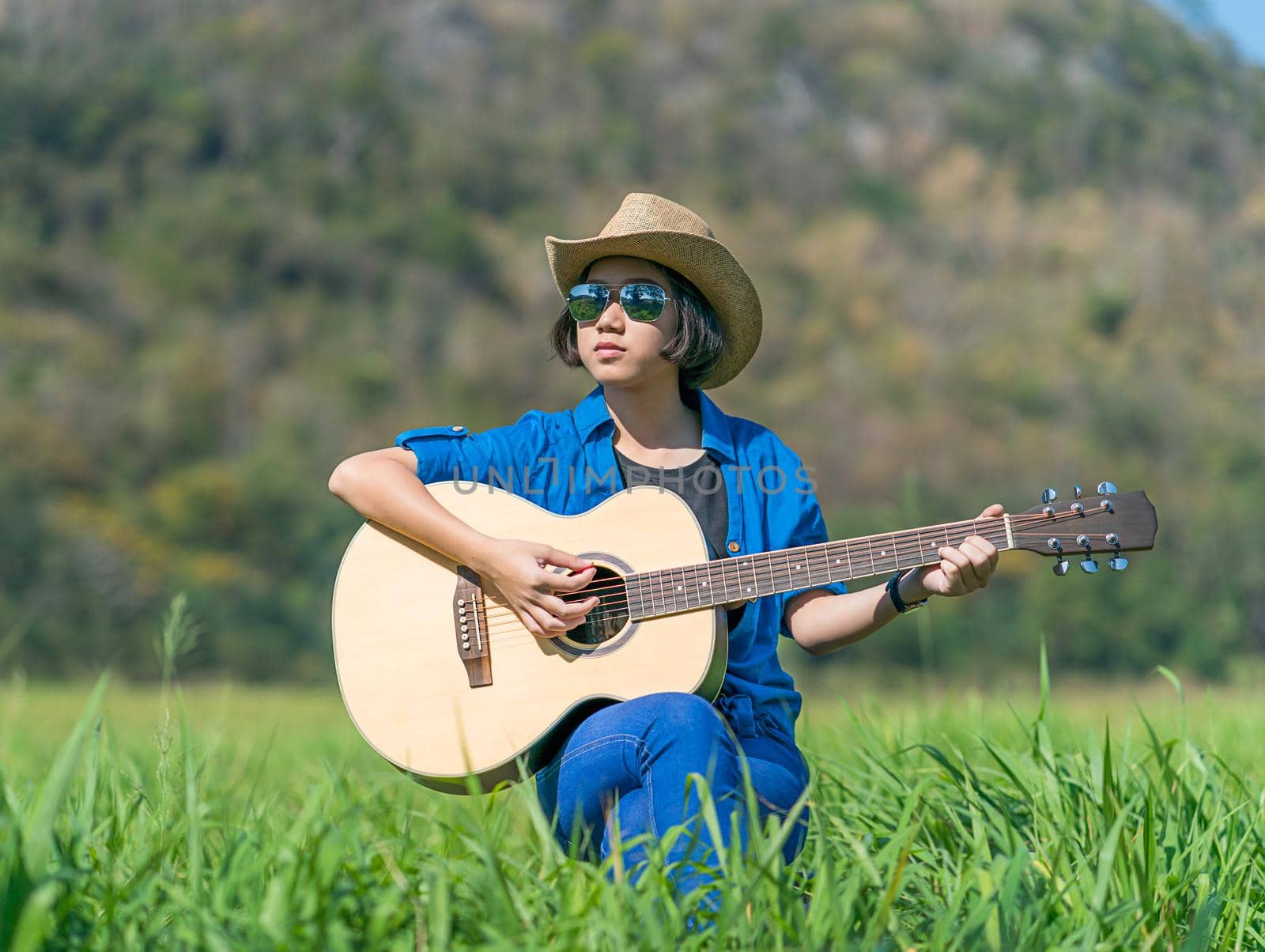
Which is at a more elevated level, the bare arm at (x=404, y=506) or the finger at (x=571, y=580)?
the bare arm at (x=404, y=506)

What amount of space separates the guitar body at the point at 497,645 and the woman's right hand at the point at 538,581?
6 cm

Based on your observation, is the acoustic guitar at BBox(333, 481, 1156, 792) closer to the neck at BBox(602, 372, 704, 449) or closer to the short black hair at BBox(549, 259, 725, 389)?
the neck at BBox(602, 372, 704, 449)

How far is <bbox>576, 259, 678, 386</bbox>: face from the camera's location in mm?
3051

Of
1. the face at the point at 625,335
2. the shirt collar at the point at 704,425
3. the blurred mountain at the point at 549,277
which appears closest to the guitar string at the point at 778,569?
the shirt collar at the point at 704,425

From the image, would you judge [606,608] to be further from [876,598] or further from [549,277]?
[549,277]

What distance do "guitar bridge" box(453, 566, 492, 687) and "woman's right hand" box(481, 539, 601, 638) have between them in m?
0.08

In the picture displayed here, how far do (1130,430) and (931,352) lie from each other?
12246mm

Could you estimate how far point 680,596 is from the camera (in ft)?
9.22

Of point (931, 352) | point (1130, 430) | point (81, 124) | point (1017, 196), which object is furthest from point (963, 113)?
point (81, 124)

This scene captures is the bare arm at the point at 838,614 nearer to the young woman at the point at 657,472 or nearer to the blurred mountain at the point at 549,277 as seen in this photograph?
the young woman at the point at 657,472

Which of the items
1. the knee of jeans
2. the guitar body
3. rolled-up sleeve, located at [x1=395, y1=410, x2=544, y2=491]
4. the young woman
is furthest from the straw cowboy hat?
the knee of jeans

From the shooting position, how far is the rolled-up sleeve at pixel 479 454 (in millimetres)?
3094

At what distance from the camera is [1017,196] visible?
208 feet

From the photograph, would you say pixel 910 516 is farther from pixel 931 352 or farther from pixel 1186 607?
pixel 931 352
